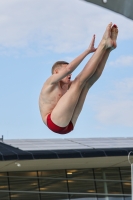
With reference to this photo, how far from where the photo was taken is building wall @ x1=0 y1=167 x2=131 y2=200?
24.0 metres

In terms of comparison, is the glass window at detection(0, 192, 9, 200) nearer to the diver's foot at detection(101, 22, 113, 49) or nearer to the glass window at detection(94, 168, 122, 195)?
the glass window at detection(94, 168, 122, 195)

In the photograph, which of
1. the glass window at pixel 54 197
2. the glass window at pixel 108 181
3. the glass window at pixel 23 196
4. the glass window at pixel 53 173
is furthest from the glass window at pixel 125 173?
the glass window at pixel 23 196

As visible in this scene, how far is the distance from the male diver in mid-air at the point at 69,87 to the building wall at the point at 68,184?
18.8 m

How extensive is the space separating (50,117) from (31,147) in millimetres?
19344

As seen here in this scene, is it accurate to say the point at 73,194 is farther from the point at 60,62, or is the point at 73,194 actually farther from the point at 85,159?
the point at 60,62

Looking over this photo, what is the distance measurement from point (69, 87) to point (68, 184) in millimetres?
20579

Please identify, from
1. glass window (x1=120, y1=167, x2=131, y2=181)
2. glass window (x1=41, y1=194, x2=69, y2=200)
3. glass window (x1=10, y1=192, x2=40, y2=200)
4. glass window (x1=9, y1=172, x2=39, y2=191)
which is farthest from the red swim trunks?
glass window (x1=120, y1=167, x2=131, y2=181)

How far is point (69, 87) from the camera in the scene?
5020 millimetres

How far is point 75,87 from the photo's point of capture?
4.84 meters

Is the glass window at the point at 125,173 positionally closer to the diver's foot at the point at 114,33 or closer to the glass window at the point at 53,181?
the glass window at the point at 53,181

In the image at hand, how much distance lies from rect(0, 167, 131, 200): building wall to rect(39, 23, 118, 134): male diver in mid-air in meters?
18.8

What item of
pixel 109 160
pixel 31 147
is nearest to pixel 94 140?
pixel 109 160

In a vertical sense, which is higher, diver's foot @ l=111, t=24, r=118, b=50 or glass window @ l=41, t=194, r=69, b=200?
glass window @ l=41, t=194, r=69, b=200

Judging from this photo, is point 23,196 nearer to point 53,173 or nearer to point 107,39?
point 53,173
